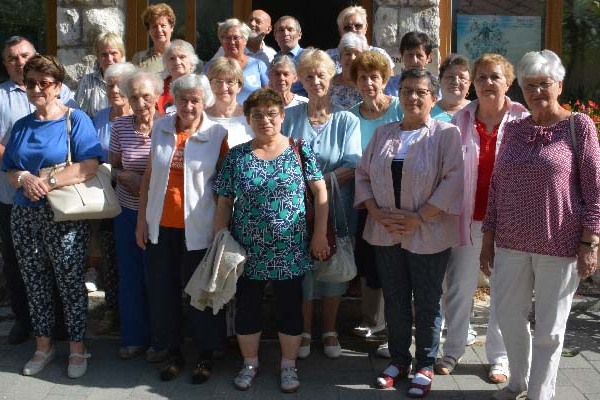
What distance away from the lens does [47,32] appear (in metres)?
7.46

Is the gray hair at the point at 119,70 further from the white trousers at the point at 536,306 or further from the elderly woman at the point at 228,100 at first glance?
the white trousers at the point at 536,306

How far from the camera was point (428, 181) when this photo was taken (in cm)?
451

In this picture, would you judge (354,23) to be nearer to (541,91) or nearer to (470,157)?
(470,157)

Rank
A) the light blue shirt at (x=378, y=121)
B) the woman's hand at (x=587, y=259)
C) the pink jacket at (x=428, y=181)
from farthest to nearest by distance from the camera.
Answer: the light blue shirt at (x=378, y=121), the pink jacket at (x=428, y=181), the woman's hand at (x=587, y=259)

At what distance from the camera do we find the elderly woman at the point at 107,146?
17.3 feet

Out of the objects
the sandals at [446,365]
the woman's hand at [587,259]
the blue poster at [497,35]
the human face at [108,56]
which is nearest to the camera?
the woman's hand at [587,259]

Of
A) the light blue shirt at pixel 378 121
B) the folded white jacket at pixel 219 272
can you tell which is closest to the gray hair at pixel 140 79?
the folded white jacket at pixel 219 272

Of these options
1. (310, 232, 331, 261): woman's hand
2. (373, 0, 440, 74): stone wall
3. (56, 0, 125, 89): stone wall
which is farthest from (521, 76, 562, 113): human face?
(56, 0, 125, 89): stone wall

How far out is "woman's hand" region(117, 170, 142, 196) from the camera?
16.5 feet

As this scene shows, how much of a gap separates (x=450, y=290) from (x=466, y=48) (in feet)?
10.6

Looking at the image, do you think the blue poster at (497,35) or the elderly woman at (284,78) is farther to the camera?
the blue poster at (497,35)

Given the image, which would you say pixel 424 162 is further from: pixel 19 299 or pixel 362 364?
pixel 19 299

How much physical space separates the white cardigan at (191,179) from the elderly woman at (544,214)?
1.59 metres

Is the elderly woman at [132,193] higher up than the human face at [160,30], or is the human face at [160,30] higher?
the human face at [160,30]
